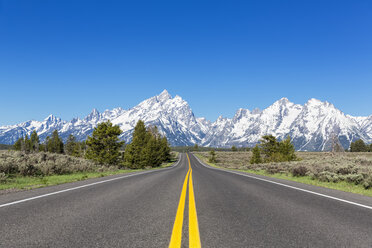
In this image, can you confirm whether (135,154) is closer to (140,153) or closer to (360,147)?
(140,153)

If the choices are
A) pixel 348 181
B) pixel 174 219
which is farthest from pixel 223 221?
pixel 348 181

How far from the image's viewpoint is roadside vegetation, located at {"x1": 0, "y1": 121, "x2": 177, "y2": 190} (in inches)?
565

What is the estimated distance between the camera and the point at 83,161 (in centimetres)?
2523

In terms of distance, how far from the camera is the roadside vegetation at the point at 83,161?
14360mm

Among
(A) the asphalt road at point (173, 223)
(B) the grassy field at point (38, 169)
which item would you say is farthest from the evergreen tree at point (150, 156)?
(A) the asphalt road at point (173, 223)

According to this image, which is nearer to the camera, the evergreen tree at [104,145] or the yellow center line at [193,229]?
the yellow center line at [193,229]

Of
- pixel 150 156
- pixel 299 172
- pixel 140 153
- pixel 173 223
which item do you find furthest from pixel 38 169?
pixel 150 156

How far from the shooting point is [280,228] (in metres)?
4.43

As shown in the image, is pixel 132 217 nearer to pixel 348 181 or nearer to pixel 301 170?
pixel 348 181

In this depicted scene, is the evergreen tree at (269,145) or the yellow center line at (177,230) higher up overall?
the evergreen tree at (269,145)

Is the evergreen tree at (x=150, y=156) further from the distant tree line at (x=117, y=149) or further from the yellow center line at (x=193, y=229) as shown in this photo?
the yellow center line at (x=193, y=229)

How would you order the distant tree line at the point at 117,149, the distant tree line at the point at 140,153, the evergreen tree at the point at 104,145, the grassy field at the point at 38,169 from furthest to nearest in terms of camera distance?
1. the distant tree line at the point at 140,153
2. the distant tree line at the point at 117,149
3. the evergreen tree at the point at 104,145
4. the grassy field at the point at 38,169

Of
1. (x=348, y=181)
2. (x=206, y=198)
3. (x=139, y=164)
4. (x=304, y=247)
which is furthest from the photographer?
(x=139, y=164)

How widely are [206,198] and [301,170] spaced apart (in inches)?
506
